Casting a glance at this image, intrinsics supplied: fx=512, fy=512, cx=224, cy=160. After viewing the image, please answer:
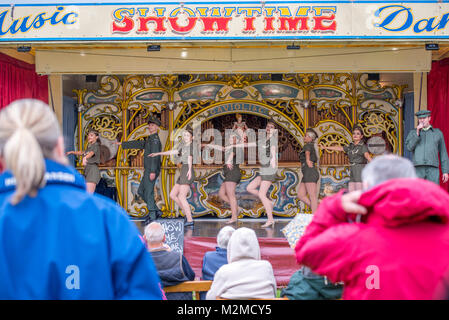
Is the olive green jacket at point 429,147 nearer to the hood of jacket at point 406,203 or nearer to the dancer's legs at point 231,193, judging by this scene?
the dancer's legs at point 231,193

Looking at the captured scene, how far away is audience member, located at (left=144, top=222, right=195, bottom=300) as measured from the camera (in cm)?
403

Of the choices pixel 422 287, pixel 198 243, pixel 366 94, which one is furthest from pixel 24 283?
pixel 366 94

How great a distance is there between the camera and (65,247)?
1605 millimetres

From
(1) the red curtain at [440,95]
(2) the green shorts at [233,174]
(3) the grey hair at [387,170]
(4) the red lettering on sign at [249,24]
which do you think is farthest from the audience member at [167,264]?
(1) the red curtain at [440,95]

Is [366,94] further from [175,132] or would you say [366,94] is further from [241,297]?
[241,297]

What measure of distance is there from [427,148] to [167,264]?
16.4 ft

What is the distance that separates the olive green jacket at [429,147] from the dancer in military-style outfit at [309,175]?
5.58 feet

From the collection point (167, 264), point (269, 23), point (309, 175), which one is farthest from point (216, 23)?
point (167, 264)

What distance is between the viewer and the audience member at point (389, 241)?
75.2 inches

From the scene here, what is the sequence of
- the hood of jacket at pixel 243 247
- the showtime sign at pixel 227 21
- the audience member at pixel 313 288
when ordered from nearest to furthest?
the audience member at pixel 313 288
the hood of jacket at pixel 243 247
the showtime sign at pixel 227 21

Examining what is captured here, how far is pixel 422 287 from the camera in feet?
6.31

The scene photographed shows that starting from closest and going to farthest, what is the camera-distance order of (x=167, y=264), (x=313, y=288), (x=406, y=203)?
(x=406, y=203) → (x=313, y=288) → (x=167, y=264)

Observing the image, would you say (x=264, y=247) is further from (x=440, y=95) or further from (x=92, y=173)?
(x=440, y=95)
